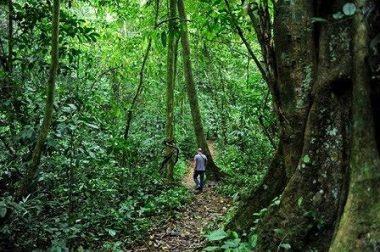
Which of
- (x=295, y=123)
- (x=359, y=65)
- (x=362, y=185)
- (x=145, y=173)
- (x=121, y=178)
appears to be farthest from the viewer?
(x=145, y=173)

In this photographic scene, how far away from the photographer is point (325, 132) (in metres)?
3.85

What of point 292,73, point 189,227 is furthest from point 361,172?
point 189,227

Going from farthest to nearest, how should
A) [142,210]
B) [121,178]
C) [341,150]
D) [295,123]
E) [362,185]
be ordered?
[121,178] < [142,210] < [295,123] < [341,150] < [362,185]

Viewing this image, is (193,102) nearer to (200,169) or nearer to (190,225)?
(200,169)

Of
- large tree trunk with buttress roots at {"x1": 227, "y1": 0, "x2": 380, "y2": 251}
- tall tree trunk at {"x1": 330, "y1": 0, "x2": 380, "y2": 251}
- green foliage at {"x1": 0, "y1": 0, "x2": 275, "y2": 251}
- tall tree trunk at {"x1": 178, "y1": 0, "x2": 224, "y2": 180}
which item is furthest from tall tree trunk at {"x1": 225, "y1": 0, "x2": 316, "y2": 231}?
tall tree trunk at {"x1": 178, "y1": 0, "x2": 224, "y2": 180}

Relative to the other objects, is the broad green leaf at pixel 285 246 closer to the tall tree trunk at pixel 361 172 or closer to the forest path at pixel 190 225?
the tall tree trunk at pixel 361 172

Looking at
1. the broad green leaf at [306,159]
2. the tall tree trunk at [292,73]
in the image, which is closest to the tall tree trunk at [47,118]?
the tall tree trunk at [292,73]

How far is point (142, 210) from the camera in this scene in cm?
896

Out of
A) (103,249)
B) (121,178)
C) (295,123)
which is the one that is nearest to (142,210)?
(121,178)

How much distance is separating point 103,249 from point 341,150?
4111 millimetres

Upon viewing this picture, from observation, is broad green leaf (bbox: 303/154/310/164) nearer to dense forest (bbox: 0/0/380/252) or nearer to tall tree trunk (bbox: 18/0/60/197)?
dense forest (bbox: 0/0/380/252)

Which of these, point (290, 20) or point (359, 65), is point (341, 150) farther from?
point (290, 20)

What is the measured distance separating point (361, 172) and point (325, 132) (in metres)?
0.71

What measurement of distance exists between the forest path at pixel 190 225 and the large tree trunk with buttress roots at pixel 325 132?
269 cm
